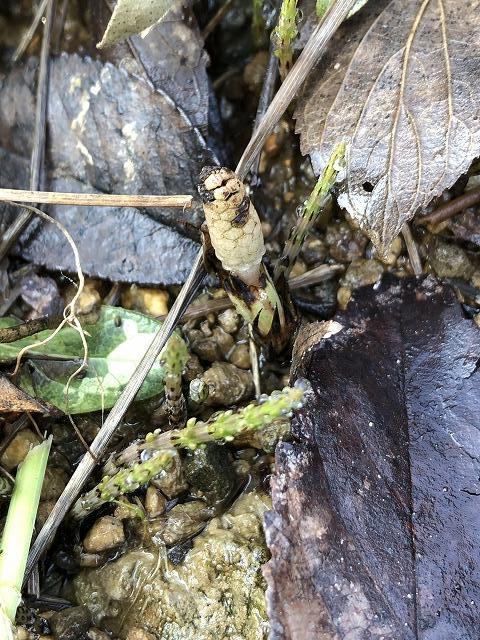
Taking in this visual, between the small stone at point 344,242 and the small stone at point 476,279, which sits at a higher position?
the small stone at point 344,242

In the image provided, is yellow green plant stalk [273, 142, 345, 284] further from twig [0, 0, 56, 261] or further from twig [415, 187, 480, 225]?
twig [0, 0, 56, 261]

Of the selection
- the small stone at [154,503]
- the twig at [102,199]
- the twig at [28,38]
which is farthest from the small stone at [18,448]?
the twig at [28,38]

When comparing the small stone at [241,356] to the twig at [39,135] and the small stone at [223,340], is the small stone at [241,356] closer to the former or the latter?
the small stone at [223,340]

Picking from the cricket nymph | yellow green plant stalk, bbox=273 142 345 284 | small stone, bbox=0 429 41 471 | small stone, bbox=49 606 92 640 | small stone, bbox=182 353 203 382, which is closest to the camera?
the cricket nymph

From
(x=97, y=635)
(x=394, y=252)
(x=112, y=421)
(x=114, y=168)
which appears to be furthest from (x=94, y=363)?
(x=394, y=252)

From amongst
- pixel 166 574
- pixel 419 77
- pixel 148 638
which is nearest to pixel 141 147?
pixel 419 77

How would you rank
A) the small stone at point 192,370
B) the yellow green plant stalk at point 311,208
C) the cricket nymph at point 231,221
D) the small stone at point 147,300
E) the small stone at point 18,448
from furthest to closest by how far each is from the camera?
1. the small stone at point 147,300
2. the small stone at point 192,370
3. the small stone at point 18,448
4. the yellow green plant stalk at point 311,208
5. the cricket nymph at point 231,221

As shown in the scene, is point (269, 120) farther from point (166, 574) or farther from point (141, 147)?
point (166, 574)

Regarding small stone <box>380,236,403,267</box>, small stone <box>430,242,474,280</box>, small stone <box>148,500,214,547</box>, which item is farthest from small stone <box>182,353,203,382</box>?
small stone <box>430,242,474,280</box>
